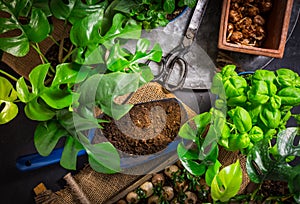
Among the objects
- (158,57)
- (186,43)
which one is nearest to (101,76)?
(158,57)

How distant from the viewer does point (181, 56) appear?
130 centimetres

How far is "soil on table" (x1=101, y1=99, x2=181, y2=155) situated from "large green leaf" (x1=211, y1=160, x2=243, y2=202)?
28cm

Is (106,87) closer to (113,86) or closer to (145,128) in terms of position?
(113,86)

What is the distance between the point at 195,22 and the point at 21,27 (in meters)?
0.52

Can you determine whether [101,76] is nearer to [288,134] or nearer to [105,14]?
[105,14]

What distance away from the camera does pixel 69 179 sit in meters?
1.27

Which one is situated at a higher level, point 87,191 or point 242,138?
point 242,138

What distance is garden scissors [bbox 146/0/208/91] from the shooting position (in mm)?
1276

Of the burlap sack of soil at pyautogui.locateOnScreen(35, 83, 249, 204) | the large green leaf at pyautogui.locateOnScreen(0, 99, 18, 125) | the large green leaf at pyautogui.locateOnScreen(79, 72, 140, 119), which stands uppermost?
the large green leaf at pyautogui.locateOnScreen(79, 72, 140, 119)

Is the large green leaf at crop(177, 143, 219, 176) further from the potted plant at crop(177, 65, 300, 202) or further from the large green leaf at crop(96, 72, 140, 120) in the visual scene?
the large green leaf at crop(96, 72, 140, 120)

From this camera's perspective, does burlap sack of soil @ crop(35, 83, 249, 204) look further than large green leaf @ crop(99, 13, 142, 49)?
Yes

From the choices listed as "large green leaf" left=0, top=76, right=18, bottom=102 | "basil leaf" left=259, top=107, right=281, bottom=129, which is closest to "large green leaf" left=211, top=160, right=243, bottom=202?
"basil leaf" left=259, top=107, right=281, bottom=129

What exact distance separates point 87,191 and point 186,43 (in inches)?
20.1

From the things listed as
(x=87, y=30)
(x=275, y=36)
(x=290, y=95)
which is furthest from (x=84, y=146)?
(x=275, y=36)
